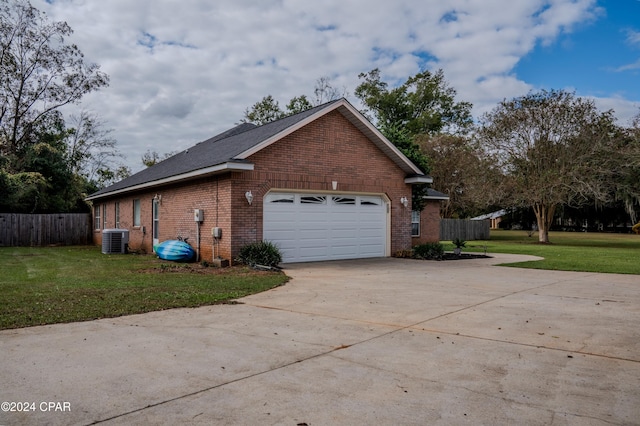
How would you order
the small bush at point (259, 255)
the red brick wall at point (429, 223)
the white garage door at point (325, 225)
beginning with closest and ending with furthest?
the small bush at point (259, 255), the white garage door at point (325, 225), the red brick wall at point (429, 223)

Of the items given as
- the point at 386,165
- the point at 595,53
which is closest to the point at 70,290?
the point at 386,165

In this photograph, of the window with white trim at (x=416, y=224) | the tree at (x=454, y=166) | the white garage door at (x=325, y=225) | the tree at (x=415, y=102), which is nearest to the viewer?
the white garage door at (x=325, y=225)

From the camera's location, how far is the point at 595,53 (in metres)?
15.1

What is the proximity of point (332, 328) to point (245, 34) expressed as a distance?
13420 mm

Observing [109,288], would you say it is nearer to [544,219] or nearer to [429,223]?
[429,223]

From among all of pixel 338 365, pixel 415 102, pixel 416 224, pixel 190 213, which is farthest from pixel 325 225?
pixel 415 102

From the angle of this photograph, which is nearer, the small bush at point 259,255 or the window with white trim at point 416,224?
the small bush at point 259,255

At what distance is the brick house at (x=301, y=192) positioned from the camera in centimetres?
1322

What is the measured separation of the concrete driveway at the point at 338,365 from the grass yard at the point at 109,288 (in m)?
0.62

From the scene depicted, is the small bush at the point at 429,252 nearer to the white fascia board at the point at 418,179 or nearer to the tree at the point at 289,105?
the white fascia board at the point at 418,179

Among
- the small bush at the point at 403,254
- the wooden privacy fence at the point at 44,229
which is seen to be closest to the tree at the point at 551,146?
the small bush at the point at 403,254

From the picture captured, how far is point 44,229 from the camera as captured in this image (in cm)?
2500

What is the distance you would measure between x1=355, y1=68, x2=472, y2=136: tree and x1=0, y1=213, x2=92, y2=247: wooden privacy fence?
33.3 m

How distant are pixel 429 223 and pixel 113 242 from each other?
652 inches
